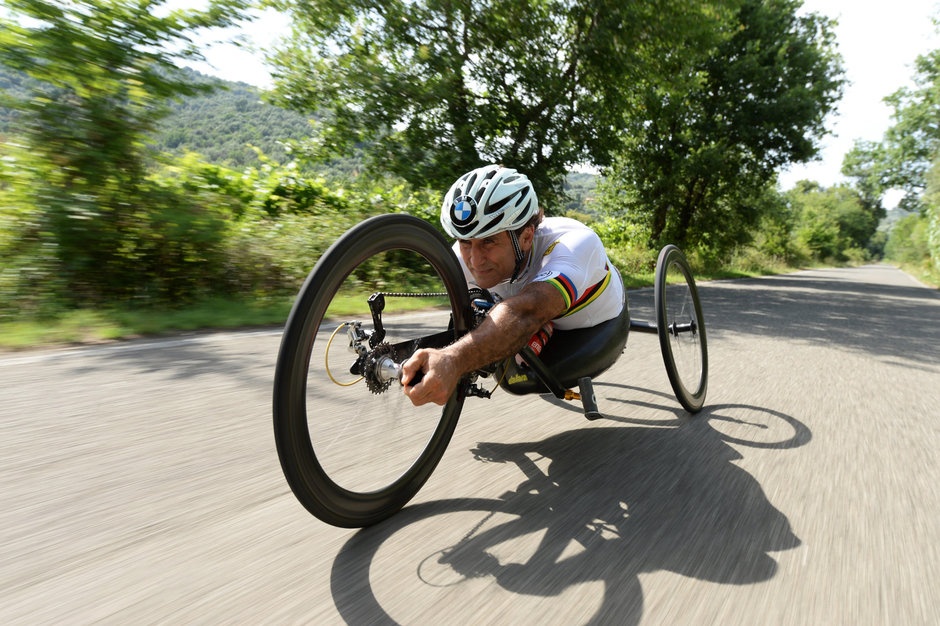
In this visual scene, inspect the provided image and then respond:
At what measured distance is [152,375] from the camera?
3.66m

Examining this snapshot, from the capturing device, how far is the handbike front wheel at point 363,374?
167cm

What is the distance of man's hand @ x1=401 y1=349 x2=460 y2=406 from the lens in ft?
5.56

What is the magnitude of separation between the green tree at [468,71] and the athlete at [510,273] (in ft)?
29.6

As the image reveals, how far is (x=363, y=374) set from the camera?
1.97m

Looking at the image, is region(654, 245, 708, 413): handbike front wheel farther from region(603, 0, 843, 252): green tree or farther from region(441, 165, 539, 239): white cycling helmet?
region(603, 0, 843, 252): green tree

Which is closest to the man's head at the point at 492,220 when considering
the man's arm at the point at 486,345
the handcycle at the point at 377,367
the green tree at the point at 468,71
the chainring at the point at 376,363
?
the handcycle at the point at 377,367

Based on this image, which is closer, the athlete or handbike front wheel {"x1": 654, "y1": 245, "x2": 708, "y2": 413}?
the athlete

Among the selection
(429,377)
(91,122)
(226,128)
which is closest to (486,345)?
(429,377)

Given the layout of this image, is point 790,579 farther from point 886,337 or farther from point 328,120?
point 328,120

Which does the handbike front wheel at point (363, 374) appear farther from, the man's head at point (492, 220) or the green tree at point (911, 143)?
the green tree at point (911, 143)

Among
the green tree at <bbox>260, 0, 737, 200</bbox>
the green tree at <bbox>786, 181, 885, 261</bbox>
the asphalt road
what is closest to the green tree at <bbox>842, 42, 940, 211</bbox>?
the green tree at <bbox>260, 0, 737, 200</bbox>

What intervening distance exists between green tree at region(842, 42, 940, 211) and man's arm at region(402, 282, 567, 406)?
1472 inches

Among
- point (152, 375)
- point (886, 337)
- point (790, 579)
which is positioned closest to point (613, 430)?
point (790, 579)

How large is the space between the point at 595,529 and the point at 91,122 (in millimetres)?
6566
